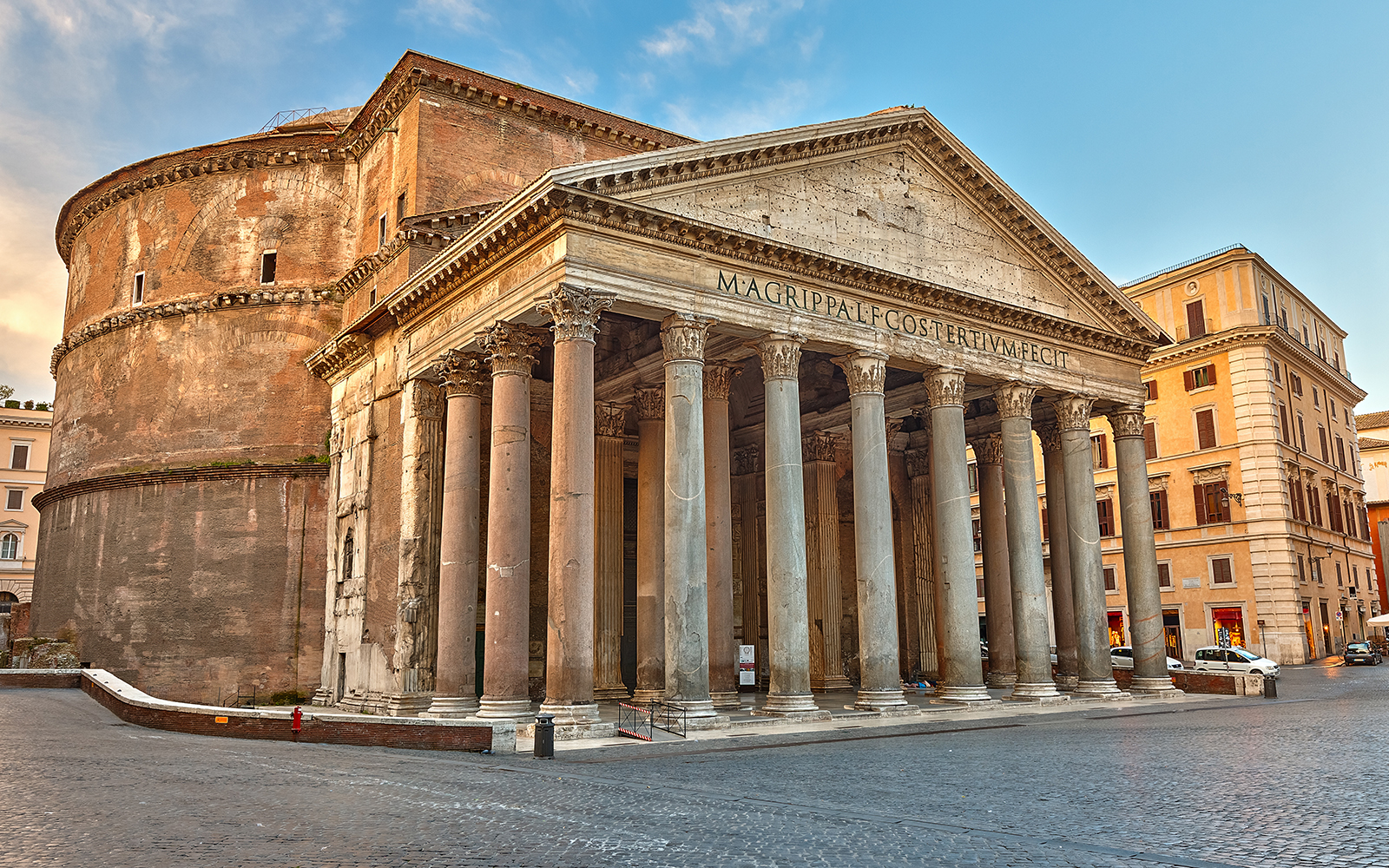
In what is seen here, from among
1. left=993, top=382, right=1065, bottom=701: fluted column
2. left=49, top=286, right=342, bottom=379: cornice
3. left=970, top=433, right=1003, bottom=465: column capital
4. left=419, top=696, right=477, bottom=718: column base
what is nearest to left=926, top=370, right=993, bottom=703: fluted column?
left=993, top=382, right=1065, bottom=701: fluted column

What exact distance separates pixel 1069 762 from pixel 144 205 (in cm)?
2736

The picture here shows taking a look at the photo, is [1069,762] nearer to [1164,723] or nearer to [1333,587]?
[1164,723]

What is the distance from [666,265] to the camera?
639 inches

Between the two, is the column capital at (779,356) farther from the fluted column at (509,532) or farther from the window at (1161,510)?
the window at (1161,510)

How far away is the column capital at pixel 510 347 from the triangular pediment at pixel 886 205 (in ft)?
9.00

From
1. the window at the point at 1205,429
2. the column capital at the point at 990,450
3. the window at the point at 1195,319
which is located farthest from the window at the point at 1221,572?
the column capital at the point at 990,450

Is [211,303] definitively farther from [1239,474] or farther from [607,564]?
[1239,474]

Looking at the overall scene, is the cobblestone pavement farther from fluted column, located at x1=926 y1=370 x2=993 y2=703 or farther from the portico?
fluted column, located at x1=926 y1=370 x2=993 y2=703

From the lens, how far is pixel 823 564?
2455cm

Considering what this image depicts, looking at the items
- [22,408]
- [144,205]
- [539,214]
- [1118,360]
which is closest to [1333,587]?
[1118,360]

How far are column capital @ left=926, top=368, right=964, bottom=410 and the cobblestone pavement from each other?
693cm

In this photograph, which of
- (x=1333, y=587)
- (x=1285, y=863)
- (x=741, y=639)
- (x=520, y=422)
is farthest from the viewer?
(x=1333, y=587)

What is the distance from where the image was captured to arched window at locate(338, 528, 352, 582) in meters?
22.2

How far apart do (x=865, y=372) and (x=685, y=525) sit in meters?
5.18
